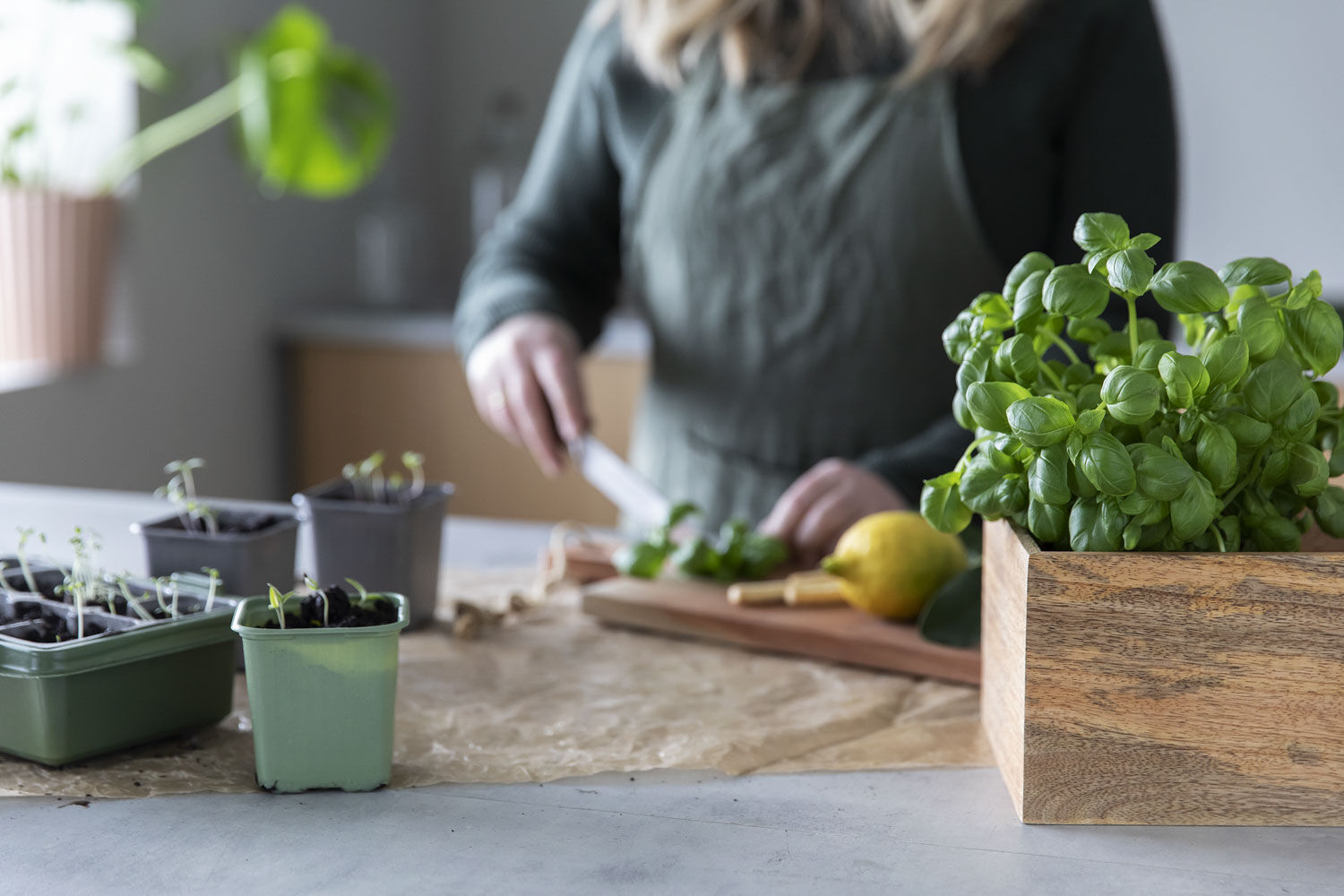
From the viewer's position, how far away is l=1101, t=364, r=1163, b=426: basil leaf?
0.55 meters

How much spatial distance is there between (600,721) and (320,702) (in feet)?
0.59

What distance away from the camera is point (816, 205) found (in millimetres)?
1362

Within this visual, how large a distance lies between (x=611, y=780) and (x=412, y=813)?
105 mm

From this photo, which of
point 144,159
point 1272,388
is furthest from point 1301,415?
point 144,159

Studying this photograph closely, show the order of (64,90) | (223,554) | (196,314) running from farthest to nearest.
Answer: (196,314)
(64,90)
(223,554)

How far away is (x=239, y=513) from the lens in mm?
878

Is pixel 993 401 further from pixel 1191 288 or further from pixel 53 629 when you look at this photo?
pixel 53 629

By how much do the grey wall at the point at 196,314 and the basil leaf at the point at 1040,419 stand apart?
6.13ft

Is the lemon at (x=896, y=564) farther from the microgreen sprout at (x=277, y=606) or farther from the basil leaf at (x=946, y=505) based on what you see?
the microgreen sprout at (x=277, y=606)

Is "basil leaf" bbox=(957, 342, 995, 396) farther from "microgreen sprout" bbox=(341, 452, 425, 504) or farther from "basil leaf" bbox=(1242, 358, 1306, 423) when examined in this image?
"microgreen sprout" bbox=(341, 452, 425, 504)

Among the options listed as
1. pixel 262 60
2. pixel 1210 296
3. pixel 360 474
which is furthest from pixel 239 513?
pixel 262 60

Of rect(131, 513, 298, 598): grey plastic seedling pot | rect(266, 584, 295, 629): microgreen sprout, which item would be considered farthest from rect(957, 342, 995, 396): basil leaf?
rect(131, 513, 298, 598): grey plastic seedling pot

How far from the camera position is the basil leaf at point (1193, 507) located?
1.86ft

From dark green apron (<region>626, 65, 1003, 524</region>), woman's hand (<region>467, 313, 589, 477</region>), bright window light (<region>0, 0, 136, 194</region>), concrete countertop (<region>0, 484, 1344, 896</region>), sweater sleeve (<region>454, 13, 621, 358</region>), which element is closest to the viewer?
concrete countertop (<region>0, 484, 1344, 896</region>)
